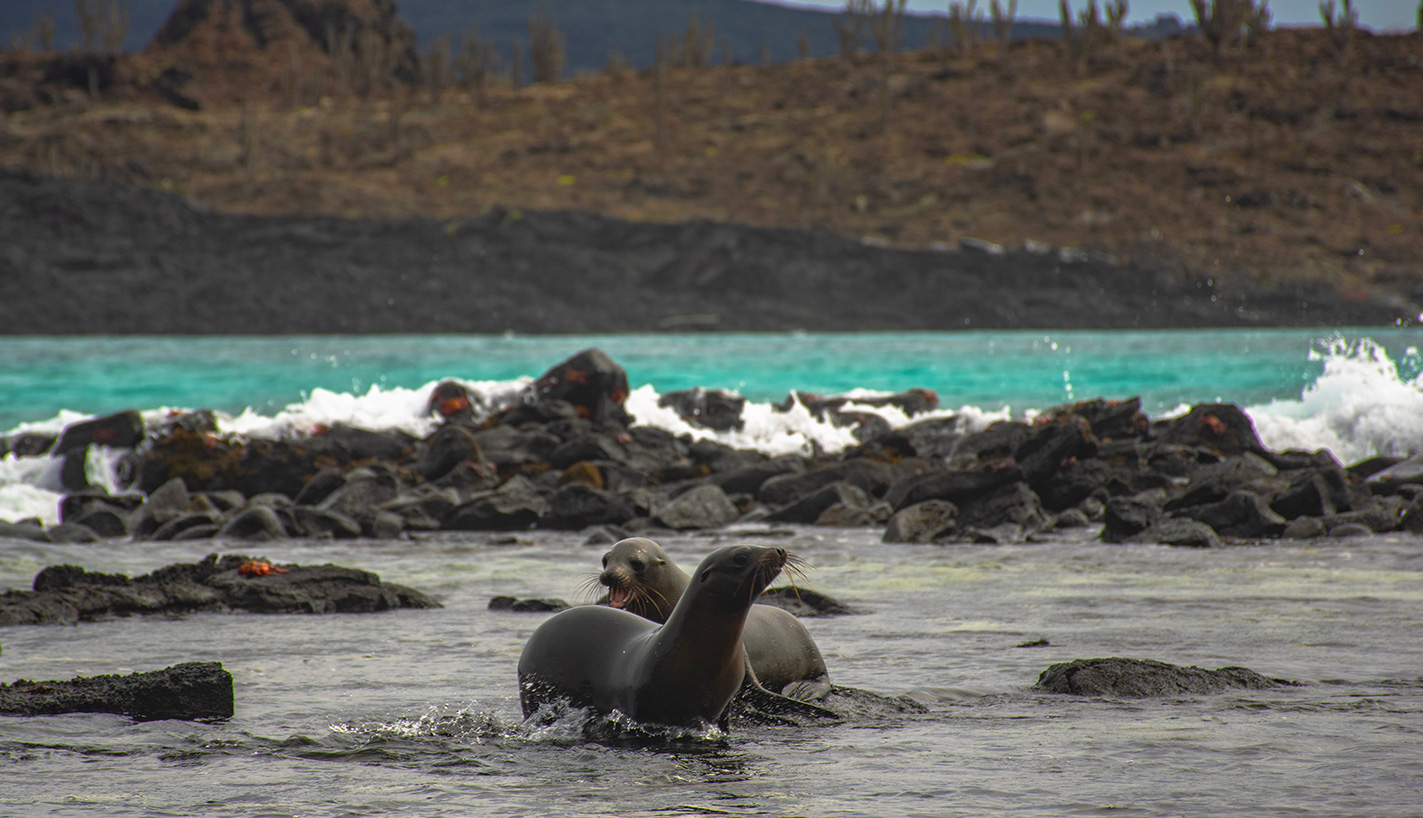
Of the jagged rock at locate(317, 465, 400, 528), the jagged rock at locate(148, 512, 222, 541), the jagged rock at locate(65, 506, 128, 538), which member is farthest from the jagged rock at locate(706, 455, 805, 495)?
the jagged rock at locate(65, 506, 128, 538)

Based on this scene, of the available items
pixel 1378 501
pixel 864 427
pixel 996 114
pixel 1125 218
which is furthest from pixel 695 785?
pixel 996 114

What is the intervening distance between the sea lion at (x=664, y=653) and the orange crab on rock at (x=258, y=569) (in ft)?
12.2

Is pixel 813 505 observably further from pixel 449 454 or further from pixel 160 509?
pixel 160 509

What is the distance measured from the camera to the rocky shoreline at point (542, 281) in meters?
53.9

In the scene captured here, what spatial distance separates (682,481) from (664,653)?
1036cm

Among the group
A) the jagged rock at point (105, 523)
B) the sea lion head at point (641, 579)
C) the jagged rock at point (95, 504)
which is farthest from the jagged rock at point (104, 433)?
the sea lion head at point (641, 579)

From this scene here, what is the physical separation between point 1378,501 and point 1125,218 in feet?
158

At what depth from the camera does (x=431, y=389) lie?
19797 mm

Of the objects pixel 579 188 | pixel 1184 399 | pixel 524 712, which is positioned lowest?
pixel 1184 399

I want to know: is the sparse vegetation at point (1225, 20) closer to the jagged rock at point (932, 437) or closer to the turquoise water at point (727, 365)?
the turquoise water at point (727, 365)

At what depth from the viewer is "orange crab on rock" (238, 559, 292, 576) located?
781 centimetres

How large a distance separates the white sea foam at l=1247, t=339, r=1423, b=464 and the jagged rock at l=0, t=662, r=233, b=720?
15104 millimetres

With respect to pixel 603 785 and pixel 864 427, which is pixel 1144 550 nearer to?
pixel 603 785

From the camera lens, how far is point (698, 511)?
39.3 ft
